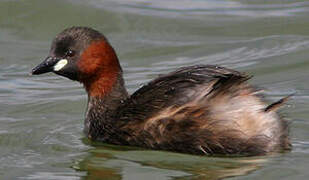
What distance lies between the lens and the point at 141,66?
1045 cm

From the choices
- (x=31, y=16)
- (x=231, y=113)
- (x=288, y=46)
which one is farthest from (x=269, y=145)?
(x=31, y=16)

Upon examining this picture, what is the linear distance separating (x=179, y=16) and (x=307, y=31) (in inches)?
67.9

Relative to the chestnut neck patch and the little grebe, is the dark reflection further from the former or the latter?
the chestnut neck patch

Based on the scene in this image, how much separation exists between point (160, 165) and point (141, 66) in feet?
12.5

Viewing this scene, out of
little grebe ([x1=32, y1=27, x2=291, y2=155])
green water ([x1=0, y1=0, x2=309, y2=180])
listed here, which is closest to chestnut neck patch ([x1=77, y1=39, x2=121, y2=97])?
little grebe ([x1=32, y1=27, x2=291, y2=155])

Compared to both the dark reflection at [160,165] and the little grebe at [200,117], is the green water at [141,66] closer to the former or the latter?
the dark reflection at [160,165]

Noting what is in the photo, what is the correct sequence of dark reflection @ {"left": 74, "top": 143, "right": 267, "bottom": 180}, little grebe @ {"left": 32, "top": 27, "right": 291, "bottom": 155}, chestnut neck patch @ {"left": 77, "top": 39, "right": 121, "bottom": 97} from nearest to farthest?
Answer: dark reflection @ {"left": 74, "top": 143, "right": 267, "bottom": 180}, little grebe @ {"left": 32, "top": 27, "right": 291, "bottom": 155}, chestnut neck patch @ {"left": 77, "top": 39, "right": 121, "bottom": 97}

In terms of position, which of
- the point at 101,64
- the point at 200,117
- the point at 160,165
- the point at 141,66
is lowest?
the point at 160,165

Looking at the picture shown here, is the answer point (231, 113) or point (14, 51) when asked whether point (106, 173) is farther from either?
point (14, 51)

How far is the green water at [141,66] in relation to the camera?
22.1ft

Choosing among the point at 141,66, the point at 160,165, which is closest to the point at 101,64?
the point at 160,165

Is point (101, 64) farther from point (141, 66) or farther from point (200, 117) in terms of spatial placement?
point (141, 66)

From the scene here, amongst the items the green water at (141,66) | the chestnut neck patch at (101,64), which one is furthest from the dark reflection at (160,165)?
the chestnut neck patch at (101,64)

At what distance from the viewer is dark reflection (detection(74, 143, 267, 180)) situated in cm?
653
